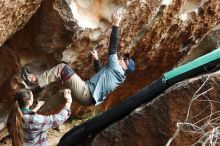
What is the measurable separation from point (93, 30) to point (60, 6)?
654mm

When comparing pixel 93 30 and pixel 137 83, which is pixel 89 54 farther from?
pixel 137 83

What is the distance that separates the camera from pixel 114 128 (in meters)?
6.11

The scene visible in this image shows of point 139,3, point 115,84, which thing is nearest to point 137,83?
point 139,3

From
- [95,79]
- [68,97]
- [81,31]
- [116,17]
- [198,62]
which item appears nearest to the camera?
[198,62]

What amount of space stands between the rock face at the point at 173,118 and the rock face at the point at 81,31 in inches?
75.4

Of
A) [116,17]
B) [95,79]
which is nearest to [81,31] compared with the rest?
[116,17]

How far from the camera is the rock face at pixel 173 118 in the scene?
5730mm

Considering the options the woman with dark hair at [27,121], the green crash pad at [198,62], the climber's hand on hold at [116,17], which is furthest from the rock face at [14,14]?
the green crash pad at [198,62]

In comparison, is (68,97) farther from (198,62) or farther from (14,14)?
(198,62)

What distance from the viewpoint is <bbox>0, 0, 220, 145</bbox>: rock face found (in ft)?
23.8

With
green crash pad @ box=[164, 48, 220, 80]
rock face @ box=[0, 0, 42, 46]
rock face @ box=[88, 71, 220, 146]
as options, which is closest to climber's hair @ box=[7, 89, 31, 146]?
rock face @ box=[88, 71, 220, 146]

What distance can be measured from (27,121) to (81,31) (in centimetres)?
198

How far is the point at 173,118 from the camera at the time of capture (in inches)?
231

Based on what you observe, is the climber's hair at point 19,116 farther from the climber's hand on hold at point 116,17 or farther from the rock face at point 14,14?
the climber's hand on hold at point 116,17
